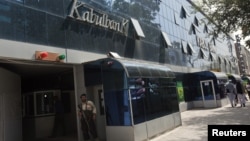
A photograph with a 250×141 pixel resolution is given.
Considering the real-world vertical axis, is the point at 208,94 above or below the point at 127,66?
below

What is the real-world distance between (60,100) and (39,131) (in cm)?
201

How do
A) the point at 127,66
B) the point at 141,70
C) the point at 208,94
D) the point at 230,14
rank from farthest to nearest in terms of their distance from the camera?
1. the point at 208,94
2. the point at 230,14
3. the point at 141,70
4. the point at 127,66

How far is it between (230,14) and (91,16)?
1064 centimetres

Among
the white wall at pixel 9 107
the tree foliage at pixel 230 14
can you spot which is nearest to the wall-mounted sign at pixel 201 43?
the tree foliage at pixel 230 14

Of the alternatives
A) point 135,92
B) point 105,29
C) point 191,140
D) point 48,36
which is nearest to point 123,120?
point 135,92

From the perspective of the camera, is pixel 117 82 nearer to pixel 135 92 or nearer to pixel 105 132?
pixel 135 92

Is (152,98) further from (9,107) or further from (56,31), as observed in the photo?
(9,107)

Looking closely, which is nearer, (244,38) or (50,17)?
(50,17)

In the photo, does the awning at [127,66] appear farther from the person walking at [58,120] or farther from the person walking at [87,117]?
the person walking at [58,120]

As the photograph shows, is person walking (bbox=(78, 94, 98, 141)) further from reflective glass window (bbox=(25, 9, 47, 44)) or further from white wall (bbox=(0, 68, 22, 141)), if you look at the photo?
white wall (bbox=(0, 68, 22, 141))

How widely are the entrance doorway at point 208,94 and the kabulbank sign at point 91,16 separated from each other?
40.2 feet

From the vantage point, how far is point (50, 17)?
11016 millimetres

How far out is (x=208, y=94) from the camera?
24.9 metres

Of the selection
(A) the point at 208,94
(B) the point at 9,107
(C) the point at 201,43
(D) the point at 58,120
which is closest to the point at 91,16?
(B) the point at 9,107
